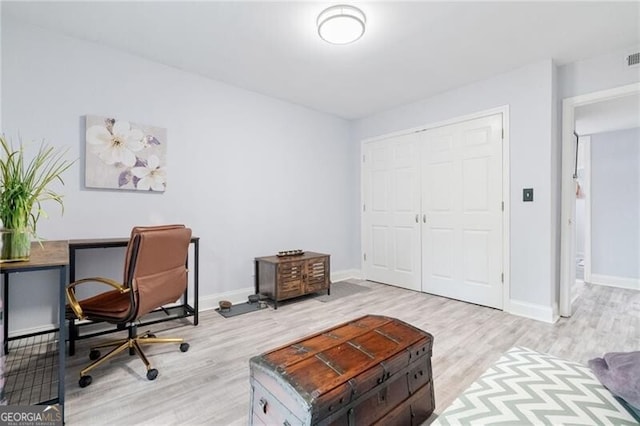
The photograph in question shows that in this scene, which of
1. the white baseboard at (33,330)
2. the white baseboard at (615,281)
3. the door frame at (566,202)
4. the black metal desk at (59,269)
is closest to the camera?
the black metal desk at (59,269)

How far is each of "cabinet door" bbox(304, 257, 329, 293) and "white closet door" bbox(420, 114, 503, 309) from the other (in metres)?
1.31

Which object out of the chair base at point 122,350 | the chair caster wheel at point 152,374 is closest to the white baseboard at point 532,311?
the chair base at point 122,350

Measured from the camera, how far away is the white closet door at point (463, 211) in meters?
3.21

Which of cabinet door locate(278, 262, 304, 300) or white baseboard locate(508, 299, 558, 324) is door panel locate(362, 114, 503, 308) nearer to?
white baseboard locate(508, 299, 558, 324)

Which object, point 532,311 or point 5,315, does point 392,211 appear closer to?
point 532,311

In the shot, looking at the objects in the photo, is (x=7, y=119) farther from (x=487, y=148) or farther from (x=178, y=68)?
(x=487, y=148)

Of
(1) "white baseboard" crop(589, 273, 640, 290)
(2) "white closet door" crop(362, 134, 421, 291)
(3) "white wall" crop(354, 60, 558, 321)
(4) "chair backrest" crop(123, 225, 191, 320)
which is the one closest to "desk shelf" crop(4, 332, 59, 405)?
(4) "chair backrest" crop(123, 225, 191, 320)

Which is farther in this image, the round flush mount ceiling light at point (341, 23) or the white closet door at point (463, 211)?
the white closet door at point (463, 211)

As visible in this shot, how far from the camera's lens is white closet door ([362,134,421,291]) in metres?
3.95

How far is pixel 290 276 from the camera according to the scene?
3.36m

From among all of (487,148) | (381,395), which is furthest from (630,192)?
(381,395)

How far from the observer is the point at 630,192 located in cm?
416

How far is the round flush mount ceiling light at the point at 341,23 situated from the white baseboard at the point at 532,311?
118 inches

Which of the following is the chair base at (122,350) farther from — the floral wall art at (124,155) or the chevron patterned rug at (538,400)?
the chevron patterned rug at (538,400)
